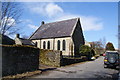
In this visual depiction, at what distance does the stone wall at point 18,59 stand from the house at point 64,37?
20.4m

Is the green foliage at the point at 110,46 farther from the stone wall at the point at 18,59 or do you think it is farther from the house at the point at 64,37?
the stone wall at the point at 18,59

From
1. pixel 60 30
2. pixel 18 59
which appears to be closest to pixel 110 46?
pixel 60 30

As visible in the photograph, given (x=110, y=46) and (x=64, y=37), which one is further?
(x=110, y=46)

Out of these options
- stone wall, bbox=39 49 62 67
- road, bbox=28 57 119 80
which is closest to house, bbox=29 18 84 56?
stone wall, bbox=39 49 62 67

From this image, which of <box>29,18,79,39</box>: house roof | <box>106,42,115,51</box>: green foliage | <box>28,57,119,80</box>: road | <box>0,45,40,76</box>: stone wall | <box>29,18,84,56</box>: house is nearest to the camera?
<box>0,45,40,76</box>: stone wall

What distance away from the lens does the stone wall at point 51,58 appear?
16189 mm

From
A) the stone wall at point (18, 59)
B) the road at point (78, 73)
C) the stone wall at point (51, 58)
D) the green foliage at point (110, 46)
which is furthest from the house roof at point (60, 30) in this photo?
the green foliage at point (110, 46)

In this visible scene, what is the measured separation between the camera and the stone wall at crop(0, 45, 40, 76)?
840 centimetres

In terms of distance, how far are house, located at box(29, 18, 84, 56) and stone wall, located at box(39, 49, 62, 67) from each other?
14.4 meters

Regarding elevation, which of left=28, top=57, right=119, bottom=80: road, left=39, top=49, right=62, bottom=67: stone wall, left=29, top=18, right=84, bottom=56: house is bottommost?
left=28, top=57, right=119, bottom=80: road

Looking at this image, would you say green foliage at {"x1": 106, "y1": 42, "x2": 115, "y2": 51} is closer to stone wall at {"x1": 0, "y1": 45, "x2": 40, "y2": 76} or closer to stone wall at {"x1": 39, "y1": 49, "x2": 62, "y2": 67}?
stone wall at {"x1": 39, "y1": 49, "x2": 62, "y2": 67}

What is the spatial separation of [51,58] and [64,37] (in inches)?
634

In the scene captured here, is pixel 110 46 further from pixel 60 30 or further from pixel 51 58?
pixel 51 58

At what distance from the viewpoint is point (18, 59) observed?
30.9ft
